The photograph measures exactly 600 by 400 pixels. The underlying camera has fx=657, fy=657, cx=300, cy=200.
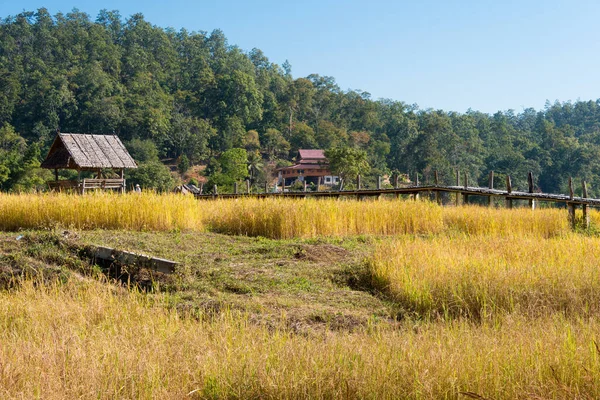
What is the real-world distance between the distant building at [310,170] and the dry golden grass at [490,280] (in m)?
53.1

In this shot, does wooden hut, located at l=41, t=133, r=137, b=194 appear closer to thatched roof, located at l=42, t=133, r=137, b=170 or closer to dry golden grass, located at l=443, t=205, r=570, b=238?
thatched roof, located at l=42, t=133, r=137, b=170

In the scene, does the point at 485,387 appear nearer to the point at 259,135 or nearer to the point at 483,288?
the point at 483,288

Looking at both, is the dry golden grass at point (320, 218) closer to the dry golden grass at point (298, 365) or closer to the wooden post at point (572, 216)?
the wooden post at point (572, 216)

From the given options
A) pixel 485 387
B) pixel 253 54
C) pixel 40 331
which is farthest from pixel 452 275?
pixel 253 54

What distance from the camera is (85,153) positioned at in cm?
2642

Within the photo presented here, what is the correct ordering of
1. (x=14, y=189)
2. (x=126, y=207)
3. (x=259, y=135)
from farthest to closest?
(x=259, y=135), (x=14, y=189), (x=126, y=207)

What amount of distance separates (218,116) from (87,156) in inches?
2008

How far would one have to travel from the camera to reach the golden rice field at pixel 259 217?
12914 mm

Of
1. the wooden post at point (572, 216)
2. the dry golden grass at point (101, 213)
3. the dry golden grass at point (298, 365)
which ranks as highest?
the dry golden grass at point (101, 213)

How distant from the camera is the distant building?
208ft

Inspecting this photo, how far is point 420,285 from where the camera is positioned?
7.73 metres

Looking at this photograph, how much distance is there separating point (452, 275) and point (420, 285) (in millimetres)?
438

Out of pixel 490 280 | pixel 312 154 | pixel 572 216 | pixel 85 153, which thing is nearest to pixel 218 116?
pixel 312 154

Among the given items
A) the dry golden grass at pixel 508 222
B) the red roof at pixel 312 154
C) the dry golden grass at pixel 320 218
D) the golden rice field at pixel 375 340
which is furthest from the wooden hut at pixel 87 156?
the red roof at pixel 312 154
